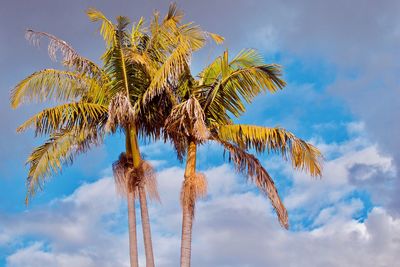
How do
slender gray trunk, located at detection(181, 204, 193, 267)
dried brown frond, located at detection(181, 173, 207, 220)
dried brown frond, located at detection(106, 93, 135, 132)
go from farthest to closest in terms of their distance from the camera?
dried brown frond, located at detection(181, 173, 207, 220)
dried brown frond, located at detection(106, 93, 135, 132)
slender gray trunk, located at detection(181, 204, 193, 267)

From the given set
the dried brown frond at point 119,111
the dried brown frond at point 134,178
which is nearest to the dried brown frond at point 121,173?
the dried brown frond at point 134,178

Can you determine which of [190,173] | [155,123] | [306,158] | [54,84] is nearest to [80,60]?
[54,84]

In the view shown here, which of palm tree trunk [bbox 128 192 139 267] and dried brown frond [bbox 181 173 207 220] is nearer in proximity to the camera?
dried brown frond [bbox 181 173 207 220]

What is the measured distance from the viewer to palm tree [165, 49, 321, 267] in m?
23.5

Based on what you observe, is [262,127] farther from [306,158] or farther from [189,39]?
[189,39]

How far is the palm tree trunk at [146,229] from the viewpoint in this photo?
23500 mm

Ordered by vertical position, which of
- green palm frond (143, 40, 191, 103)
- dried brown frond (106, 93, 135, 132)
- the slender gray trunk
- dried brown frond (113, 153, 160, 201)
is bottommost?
the slender gray trunk

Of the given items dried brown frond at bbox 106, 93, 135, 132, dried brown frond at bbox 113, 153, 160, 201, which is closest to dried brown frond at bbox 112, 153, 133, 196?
dried brown frond at bbox 113, 153, 160, 201

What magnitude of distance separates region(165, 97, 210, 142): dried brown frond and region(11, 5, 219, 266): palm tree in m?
0.97

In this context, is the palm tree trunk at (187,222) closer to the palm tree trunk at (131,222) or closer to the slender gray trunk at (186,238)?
the slender gray trunk at (186,238)

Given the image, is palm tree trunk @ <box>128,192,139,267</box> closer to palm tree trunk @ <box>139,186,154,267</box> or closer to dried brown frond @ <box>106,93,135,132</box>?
palm tree trunk @ <box>139,186,154,267</box>

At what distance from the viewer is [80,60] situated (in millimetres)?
25219

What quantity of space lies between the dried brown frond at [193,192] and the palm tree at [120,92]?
4.21ft

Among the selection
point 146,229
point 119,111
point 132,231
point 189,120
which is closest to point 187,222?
point 146,229
